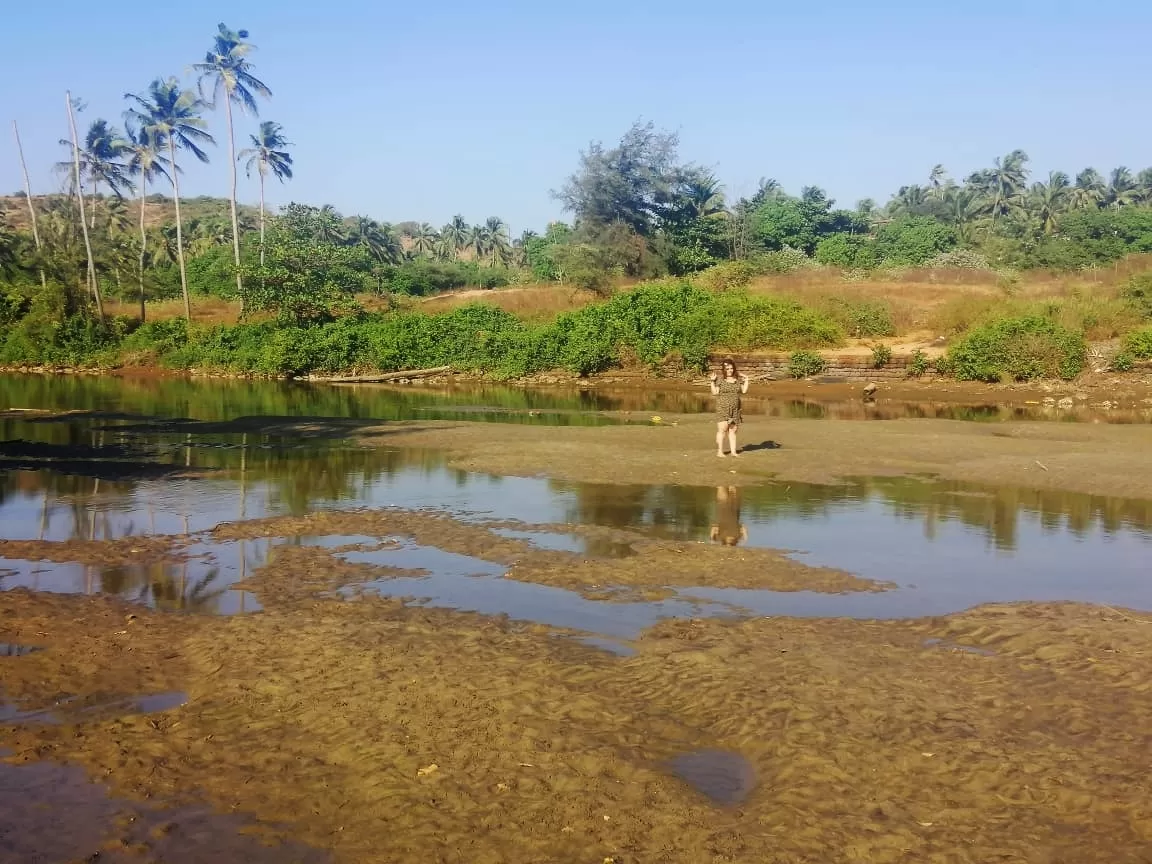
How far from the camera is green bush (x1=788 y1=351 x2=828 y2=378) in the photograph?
3728cm

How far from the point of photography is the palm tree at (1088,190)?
90.2 meters

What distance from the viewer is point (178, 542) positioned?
476 inches

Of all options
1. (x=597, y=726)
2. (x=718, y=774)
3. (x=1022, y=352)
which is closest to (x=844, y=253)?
(x=1022, y=352)

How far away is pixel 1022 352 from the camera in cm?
3441

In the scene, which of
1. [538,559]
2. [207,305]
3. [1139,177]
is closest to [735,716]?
[538,559]

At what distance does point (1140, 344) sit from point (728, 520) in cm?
2543

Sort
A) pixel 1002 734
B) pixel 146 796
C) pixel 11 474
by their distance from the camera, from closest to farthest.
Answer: pixel 146 796 < pixel 1002 734 < pixel 11 474

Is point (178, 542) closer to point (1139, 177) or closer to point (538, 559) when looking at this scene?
point (538, 559)

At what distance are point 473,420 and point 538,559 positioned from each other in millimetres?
16565

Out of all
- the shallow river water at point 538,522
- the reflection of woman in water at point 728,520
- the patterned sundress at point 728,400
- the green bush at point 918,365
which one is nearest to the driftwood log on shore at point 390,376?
the green bush at point 918,365

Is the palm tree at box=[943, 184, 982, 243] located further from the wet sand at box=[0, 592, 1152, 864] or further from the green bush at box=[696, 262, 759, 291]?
the wet sand at box=[0, 592, 1152, 864]

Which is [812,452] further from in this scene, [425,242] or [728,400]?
[425,242]

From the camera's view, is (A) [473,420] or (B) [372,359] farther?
(B) [372,359]

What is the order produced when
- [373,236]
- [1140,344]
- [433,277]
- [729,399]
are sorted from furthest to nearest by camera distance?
[373,236]
[433,277]
[1140,344]
[729,399]
